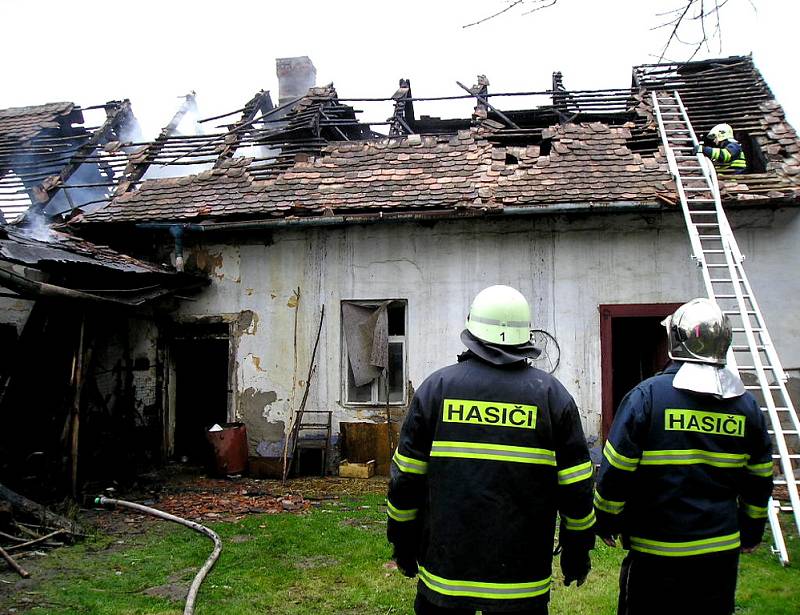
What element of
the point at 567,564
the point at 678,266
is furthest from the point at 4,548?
the point at 678,266

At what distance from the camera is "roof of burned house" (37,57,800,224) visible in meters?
8.94

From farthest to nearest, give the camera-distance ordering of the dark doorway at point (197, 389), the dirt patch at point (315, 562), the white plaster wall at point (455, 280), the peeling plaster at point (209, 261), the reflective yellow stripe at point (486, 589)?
the dark doorway at point (197, 389)
the peeling plaster at point (209, 261)
the white plaster wall at point (455, 280)
the dirt patch at point (315, 562)
the reflective yellow stripe at point (486, 589)

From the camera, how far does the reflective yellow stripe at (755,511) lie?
3.00 meters

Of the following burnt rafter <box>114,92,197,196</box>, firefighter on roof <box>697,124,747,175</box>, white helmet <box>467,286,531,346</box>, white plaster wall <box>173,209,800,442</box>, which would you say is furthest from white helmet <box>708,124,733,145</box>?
burnt rafter <box>114,92,197,196</box>

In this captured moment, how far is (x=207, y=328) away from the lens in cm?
992

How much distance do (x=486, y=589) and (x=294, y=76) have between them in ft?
48.2

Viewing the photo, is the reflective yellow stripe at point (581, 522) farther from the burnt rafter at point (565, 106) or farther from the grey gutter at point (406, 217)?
the burnt rafter at point (565, 106)

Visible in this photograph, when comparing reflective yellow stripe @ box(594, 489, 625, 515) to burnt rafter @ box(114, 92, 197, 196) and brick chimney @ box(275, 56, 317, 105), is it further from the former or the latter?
brick chimney @ box(275, 56, 317, 105)

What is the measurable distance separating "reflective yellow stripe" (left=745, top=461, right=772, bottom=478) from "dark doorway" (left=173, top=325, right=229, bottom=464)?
820 centimetres

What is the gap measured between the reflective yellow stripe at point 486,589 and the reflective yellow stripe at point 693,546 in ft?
1.99

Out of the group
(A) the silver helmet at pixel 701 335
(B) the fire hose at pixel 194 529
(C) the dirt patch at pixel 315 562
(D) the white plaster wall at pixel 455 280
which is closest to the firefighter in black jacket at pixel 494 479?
(A) the silver helmet at pixel 701 335

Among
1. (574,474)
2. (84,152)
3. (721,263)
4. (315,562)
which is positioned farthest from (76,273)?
(721,263)

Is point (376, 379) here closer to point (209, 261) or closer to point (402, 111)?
point (209, 261)

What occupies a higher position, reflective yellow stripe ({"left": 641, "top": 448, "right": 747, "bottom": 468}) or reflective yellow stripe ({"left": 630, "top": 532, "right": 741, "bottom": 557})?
reflective yellow stripe ({"left": 641, "top": 448, "right": 747, "bottom": 468})
